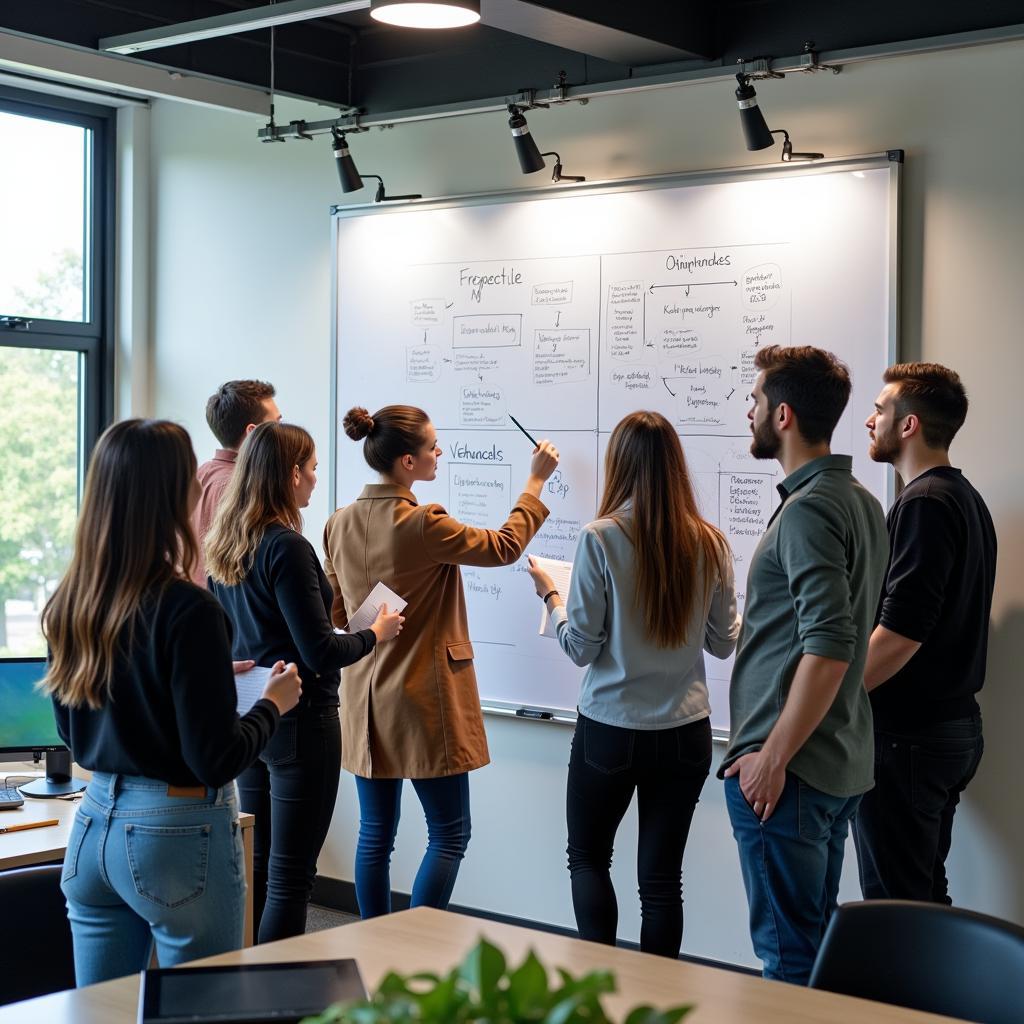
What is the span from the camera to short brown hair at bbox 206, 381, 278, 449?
12.6 feet

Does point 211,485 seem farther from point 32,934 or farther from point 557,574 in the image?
point 32,934

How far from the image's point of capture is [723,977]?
6.07 ft

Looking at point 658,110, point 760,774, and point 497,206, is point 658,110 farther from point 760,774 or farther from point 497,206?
point 760,774

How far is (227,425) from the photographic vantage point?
3863 mm

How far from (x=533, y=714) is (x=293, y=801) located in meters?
1.14

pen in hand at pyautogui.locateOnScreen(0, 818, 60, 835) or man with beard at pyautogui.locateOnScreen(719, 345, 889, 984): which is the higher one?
man with beard at pyautogui.locateOnScreen(719, 345, 889, 984)

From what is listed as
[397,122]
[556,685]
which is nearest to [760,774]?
[556,685]

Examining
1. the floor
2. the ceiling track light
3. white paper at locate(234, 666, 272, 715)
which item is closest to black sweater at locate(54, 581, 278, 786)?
white paper at locate(234, 666, 272, 715)

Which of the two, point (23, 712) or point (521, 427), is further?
point (521, 427)

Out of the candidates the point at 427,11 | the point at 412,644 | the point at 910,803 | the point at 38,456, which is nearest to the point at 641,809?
the point at 910,803

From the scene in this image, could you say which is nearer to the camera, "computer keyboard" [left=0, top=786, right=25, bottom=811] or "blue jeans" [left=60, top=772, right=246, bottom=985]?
"blue jeans" [left=60, top=772, right=246, bottom=985]

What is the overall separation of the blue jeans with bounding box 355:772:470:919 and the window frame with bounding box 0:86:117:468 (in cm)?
221

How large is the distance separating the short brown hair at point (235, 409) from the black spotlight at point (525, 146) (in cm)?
103

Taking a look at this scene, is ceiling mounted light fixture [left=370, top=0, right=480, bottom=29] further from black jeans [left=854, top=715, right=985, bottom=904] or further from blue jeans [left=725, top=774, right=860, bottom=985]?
black jeans [left=854, top=715, right=985, bottom=904]
